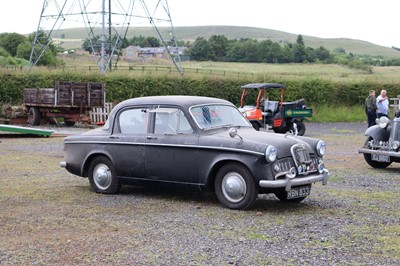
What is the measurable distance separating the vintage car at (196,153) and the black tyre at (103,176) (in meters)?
0.02

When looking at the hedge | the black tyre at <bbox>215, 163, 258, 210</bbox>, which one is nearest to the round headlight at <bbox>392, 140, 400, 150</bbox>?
the black tyre at <bbox>215, 163, 258, 210</bbox>

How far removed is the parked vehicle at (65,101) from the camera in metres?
28.0

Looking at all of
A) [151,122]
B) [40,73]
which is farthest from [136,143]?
[40,73]

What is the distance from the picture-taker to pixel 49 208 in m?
9.73

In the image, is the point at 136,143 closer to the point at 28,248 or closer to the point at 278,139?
the point at 278,139

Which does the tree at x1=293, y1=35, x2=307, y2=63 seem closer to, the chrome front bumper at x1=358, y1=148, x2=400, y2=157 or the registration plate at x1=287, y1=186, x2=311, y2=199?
the chrome front bumper at x1=358, y1=148, x2=400, y2=157

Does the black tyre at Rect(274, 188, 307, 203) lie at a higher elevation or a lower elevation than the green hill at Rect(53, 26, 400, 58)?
lower

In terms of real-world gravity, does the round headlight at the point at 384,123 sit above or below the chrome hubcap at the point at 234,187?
above

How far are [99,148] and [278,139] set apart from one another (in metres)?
3.00

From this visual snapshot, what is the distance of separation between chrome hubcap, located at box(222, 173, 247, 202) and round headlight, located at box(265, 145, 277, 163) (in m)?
0.50

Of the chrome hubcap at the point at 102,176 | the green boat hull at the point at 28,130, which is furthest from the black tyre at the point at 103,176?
the green boat hull at the point at 28,130

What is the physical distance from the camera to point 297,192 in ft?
31.8

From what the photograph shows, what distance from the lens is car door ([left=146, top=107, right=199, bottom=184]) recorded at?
10047mm

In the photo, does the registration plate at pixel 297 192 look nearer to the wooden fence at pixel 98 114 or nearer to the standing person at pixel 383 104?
the standing person at pixel 383 104
